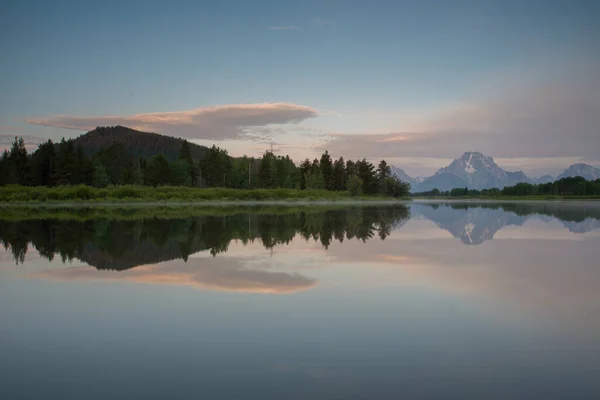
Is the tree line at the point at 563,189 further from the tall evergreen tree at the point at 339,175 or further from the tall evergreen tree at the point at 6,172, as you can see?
the tall evergreen tree at the point at 6,172

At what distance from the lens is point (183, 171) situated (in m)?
97.6

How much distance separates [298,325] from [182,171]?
308 ft

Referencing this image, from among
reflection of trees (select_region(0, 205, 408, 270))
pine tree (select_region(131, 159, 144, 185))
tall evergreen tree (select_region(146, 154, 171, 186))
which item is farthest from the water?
tall evergreen tree (select_region(146, 154, 171, 186))

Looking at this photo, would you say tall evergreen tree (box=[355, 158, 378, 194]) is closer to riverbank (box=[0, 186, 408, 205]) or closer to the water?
riverbank (box=[0, 186, 408, 205])

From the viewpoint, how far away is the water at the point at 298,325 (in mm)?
5078

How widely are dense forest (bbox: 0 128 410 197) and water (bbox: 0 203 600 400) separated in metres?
70.8

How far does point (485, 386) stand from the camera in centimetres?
499

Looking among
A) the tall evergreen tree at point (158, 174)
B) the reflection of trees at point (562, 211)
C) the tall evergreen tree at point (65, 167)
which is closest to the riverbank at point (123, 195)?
the tall evergreen tree at point (65, 167)

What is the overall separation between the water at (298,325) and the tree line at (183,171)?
71090mm

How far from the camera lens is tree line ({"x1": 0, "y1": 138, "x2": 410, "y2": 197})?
3071 inches

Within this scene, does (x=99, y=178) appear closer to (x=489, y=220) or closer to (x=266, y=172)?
(x=266, y=172)

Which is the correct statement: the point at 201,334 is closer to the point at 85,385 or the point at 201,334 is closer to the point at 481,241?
the point at 85,385

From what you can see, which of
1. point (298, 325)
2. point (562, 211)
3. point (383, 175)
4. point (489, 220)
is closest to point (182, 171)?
point (383, 175)

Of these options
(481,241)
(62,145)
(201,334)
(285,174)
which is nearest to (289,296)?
(201,334)
